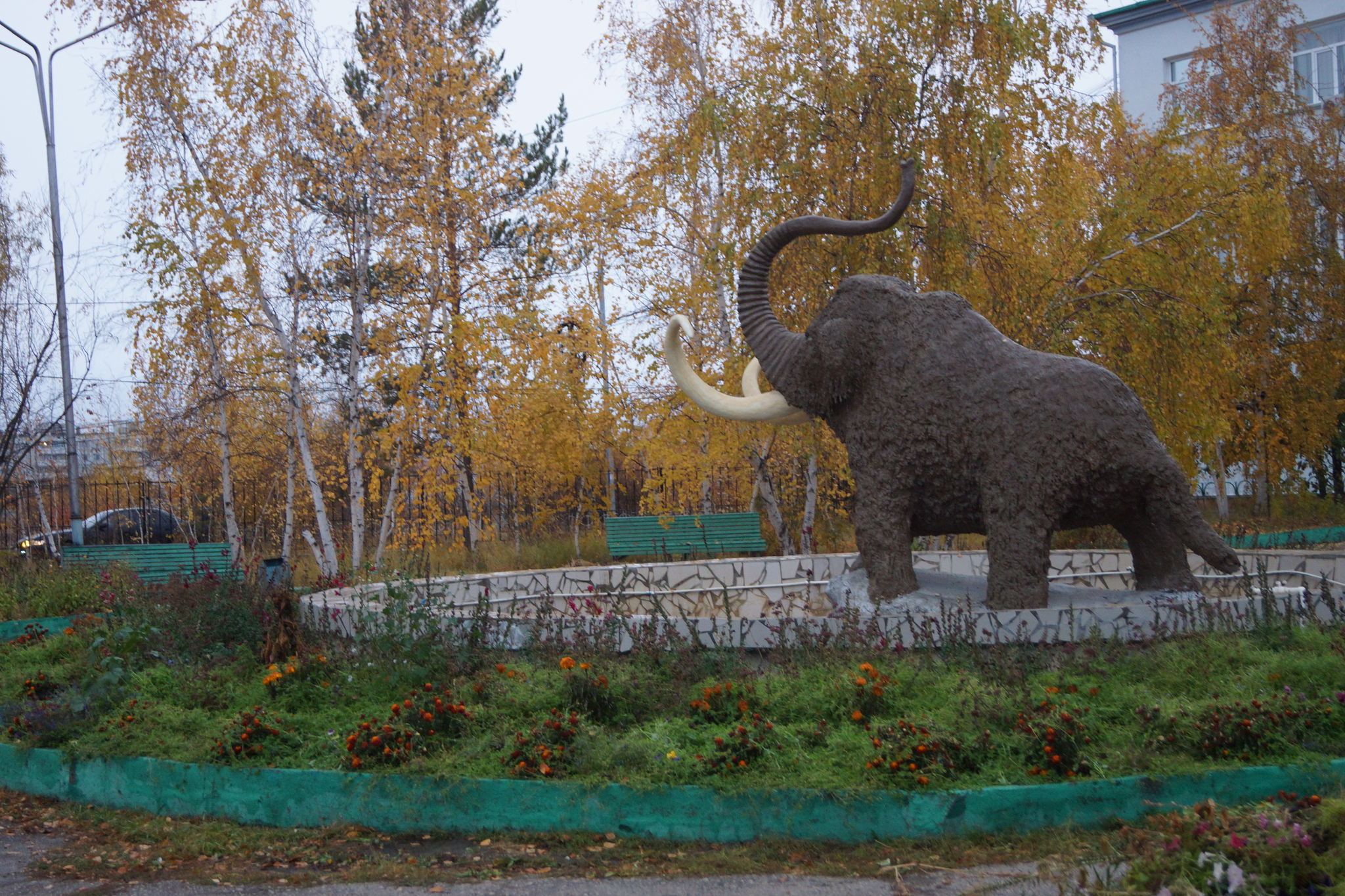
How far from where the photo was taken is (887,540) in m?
6.29

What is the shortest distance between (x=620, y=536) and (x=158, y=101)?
7415mm

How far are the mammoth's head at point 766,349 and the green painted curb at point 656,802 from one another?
126 inches

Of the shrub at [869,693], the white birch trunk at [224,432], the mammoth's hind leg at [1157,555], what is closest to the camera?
the shrub at [869,693]

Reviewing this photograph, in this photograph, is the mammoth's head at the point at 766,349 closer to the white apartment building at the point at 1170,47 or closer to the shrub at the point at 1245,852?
the shrub at the point at 1245,852

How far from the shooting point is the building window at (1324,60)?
22.6 meters

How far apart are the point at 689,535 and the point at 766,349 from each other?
6478 mm

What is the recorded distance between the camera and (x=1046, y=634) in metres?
Answer: 5.57

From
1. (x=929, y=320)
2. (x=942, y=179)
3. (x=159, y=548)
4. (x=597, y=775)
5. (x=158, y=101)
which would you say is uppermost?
(x=158, y=101)

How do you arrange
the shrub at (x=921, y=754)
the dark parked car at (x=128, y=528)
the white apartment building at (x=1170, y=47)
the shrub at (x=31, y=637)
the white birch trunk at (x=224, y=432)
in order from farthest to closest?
the white apartment building at (x=1170, y=47) < the dark parked car at (x=128, y=528) < the white birch trunk at (x=224, y=432) < the shrub at (x=31, y=637) < the shrub at (x=921, y=754)

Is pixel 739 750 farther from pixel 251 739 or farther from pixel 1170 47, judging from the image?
pixel 1170 47

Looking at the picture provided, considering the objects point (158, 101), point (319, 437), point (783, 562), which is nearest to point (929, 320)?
point (783, 562)

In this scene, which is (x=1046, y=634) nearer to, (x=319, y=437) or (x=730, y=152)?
(x=730, y=152)

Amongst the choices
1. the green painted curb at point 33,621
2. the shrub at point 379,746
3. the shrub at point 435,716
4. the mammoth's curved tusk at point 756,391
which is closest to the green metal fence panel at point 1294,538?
the mammoth's curved tusk at point 756,391

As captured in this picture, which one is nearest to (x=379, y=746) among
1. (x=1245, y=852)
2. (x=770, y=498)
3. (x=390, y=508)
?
(x=1245, y=852)
